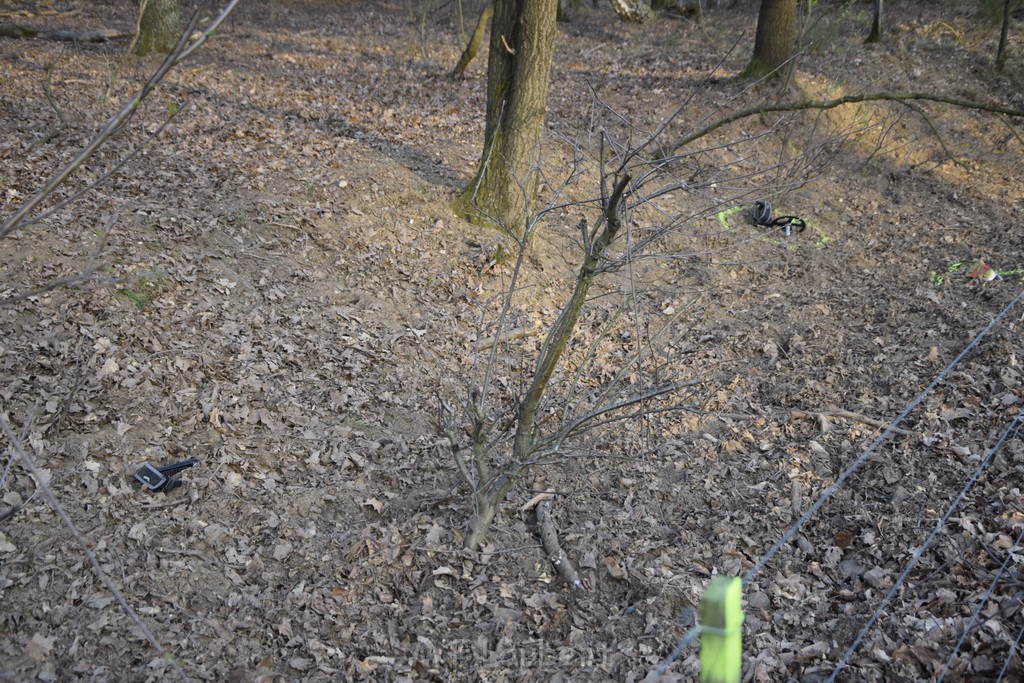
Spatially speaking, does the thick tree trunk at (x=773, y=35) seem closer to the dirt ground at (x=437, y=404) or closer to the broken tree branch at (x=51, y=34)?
the dirt ground at (x=437, y=404)

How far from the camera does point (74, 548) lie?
3.74 meters

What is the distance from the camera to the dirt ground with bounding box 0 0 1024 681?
3.50 m

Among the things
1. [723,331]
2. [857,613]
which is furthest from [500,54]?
[857,613]

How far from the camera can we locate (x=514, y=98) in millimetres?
6691

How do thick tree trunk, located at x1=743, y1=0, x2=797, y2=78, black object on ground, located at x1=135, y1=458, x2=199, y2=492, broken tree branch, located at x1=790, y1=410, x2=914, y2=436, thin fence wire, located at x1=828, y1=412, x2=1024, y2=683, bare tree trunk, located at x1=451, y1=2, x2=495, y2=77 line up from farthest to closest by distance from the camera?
bare tree trunk, located at x1=451, y1=2, x2=495, y2=77 < thick tree trunk, located at x1=743, y1=0, x2=797, y2=78 < broken tree branch, located at x1=790, y1=410, x2=914, y2=436 < black object on ground, located at x1=135, y1=458, x2=199, y2=492 < thin fence wire, located at x1=828, y1=412, x2=1024, y2=683

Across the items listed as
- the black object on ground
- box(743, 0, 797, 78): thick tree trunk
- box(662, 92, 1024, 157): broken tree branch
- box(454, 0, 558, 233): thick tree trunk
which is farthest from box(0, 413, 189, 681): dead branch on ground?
box(743, 0, 797, 78): thick tree trunk

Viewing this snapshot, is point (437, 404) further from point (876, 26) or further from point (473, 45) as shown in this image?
point (876, 26)

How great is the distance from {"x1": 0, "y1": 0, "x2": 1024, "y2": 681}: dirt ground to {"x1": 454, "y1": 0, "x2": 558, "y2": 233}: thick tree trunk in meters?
0.41

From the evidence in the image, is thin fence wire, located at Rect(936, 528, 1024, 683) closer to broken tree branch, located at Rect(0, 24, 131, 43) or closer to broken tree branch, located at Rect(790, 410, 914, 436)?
broken tree branch, located at Rect(790, 410, 914, 436)

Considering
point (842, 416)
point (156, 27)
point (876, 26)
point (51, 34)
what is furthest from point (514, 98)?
point (876, 26)

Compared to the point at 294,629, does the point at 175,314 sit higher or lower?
→ higher

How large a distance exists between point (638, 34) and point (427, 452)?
12062 mm

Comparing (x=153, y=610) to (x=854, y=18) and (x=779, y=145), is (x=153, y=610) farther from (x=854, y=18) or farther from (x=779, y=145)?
(x=854, y=18)

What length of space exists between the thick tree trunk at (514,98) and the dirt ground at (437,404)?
16.3 inches
